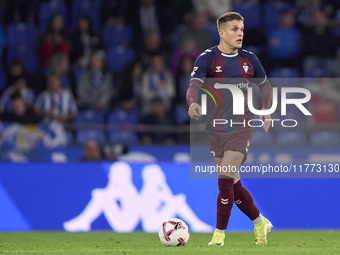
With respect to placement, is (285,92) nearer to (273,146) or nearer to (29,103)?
(273,146)

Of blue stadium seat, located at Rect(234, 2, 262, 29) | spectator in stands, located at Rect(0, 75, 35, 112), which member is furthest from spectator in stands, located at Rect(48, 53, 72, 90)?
blue stadium seat, located at Rect(234, 2, 262, 29)

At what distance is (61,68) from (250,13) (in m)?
3.90

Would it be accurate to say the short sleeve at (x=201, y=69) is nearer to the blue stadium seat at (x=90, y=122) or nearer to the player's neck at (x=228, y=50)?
the player's neck at (x=228, y=50)

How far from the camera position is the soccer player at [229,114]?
605 centimetres

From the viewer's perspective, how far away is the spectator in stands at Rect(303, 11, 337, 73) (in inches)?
477

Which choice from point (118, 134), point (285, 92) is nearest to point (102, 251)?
point (118, 134)

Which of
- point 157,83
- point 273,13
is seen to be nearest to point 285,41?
point 273,13

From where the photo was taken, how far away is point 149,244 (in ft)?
21.8

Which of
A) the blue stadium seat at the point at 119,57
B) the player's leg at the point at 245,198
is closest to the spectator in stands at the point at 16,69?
the blue stadium seat at the point at 119,57

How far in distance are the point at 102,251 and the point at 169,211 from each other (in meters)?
3.16

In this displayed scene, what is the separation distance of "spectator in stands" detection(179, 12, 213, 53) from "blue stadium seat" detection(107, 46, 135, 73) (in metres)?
1.01

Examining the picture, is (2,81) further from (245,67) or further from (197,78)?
(245,67)

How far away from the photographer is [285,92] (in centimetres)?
1023

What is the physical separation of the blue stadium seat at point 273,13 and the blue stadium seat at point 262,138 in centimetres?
388
